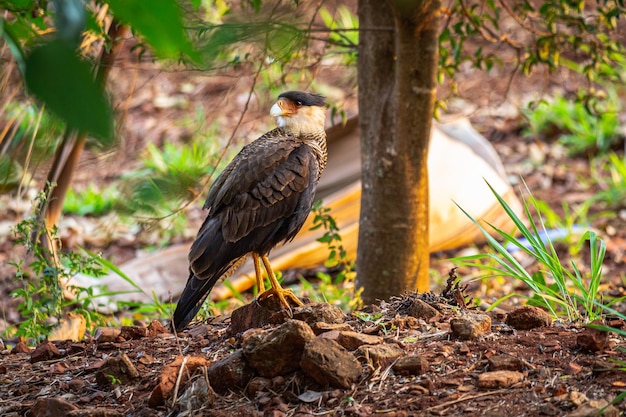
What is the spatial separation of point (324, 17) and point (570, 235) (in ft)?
12.6

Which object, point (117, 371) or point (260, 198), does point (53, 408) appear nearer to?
point (117, 371)

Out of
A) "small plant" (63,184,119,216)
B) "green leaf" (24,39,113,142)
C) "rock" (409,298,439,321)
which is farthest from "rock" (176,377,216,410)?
"small plant" (63,184,119,216)

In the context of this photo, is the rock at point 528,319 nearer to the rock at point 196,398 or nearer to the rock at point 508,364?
the rock at point 508,364

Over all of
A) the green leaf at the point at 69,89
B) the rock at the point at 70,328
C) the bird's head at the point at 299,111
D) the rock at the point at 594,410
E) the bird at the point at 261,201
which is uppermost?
the green leaf at the point at 69,89

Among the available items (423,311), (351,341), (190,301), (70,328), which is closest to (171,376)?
(351,341)

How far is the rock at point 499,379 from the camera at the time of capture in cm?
254

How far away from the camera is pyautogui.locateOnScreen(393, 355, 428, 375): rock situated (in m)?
2.67

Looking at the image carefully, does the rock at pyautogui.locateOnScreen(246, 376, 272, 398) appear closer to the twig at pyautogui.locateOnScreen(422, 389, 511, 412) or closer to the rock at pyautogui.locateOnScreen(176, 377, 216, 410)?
the rock at pyautogui.locateOnScreen(176, 377, 216, 410)

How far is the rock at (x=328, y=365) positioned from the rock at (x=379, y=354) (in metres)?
0.07

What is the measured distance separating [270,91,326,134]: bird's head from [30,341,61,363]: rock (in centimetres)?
150

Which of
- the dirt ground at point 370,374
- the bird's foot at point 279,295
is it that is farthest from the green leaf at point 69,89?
the bird's foot at point 279,295

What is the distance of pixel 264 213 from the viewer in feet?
12.5

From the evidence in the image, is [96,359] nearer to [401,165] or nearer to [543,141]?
[401,165]

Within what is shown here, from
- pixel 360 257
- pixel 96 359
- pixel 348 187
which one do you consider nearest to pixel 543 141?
pixel 348 187
